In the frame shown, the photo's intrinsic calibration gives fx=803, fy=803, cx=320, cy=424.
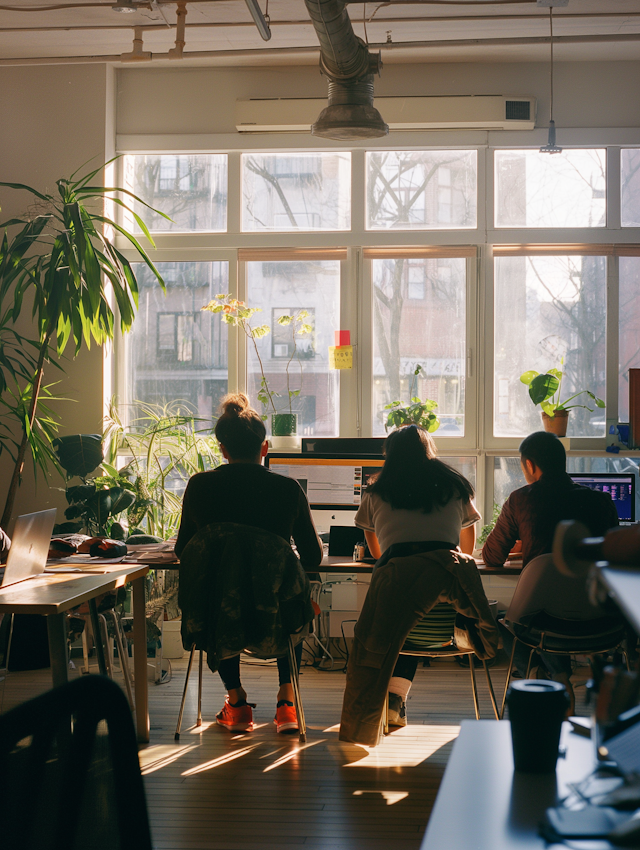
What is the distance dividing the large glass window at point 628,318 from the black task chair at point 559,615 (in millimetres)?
2484

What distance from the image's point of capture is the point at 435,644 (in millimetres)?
3135

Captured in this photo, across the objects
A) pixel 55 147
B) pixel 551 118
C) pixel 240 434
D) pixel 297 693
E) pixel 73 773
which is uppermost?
pixel 551 118

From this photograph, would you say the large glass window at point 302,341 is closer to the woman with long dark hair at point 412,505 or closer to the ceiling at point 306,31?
the ceiling at point 306,31

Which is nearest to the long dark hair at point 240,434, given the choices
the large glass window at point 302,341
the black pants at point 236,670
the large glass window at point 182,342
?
the black pants at point 236,670

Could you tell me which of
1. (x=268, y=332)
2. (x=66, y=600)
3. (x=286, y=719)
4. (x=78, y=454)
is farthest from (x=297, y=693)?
(x=268, y=332)

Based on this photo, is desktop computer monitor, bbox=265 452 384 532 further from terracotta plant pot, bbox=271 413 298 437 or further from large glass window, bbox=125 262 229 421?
large glass window, bbox=125 262 229 421

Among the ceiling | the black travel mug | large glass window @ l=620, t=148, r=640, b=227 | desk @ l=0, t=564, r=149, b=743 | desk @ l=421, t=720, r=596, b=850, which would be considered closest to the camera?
desk @ l=421, t=720, r=596, b=850

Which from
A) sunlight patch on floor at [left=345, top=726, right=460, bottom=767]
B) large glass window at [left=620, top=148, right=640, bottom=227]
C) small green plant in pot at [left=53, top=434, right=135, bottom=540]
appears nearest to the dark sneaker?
sunlight patch on floor at [left=345, top=726, right=460, bottom=767]

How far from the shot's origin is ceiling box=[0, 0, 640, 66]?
4.45 metres

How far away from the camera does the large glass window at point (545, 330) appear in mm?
5180

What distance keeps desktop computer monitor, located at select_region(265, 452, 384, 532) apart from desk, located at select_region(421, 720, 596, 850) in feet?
8.74

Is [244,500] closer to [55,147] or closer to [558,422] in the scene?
[558,422]

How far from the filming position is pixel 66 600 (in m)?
2.52

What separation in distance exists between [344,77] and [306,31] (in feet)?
4.14
